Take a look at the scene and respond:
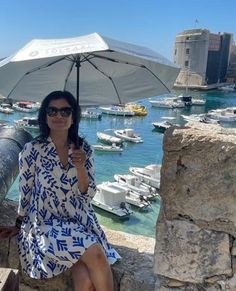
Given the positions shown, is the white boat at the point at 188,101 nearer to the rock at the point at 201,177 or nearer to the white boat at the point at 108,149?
the white boat at the point at 108,149

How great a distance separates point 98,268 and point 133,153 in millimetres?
29559

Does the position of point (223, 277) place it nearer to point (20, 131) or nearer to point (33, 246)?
point (33, 246)

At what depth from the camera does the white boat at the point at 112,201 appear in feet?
63.5

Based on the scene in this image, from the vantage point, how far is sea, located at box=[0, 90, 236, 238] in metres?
18.5

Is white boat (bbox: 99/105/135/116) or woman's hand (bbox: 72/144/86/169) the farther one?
white boat (bbox: 99/105/135/116)

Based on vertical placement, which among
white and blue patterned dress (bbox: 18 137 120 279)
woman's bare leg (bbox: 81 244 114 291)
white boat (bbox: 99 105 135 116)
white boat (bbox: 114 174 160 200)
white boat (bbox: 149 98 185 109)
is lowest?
white boat (bbox: 114 174 160 200)

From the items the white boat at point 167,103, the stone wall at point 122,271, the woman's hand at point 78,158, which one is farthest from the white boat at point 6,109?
the woman's hand at point 78,158

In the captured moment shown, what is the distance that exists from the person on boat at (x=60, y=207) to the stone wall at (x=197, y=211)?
1.52 feet

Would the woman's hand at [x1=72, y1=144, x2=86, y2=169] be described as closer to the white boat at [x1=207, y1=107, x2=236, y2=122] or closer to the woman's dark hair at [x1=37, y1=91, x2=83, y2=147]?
the woman's dark hair at [x1=37, y1=91, x2=83, y2=147]

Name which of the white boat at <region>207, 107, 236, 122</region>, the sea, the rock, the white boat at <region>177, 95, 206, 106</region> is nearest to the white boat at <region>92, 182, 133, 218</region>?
the sea

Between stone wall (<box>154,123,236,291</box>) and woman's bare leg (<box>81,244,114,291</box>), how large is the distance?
1.08 ft

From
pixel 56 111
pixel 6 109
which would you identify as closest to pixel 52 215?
pixel 56 111

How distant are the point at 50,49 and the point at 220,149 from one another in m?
1.40

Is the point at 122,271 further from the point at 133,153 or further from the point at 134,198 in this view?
the point at 133,153
